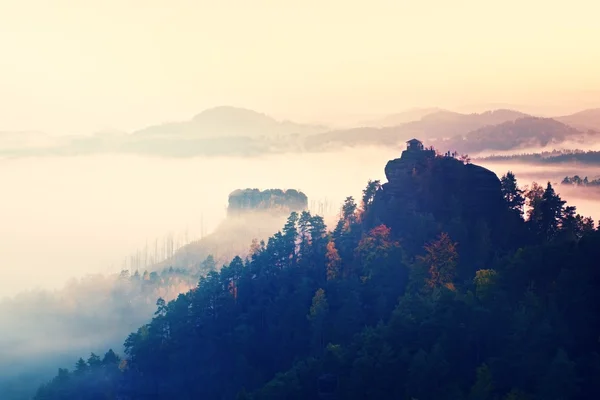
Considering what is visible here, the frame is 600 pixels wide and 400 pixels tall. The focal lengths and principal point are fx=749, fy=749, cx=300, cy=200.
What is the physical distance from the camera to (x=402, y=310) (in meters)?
77.7

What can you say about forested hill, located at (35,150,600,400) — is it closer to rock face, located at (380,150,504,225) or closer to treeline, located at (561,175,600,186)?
rock face, located at (380,150,504,225)

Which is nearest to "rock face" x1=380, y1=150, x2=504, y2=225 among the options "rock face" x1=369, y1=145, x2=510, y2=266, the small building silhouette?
"rock face" x1=369, y1=145, x2=510, y2=266

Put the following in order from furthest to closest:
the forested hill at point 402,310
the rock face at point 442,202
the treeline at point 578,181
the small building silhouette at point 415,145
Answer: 1. the treeline at point 578,181
2. the small building silhouette at point 415,145
3. the rock face at point 442,202
4. the forested hill at point 402,310

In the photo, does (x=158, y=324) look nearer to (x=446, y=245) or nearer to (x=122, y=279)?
(x=446, y=245)

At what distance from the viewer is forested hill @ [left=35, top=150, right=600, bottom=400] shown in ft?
221

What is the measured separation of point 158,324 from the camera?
108 meters

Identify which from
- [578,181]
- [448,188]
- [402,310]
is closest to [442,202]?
[448,188]

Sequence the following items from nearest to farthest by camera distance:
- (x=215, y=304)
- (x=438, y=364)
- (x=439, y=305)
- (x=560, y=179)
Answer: (x=438, y=364) → (x=439, y=305) → (x=215, y=304) → (x=560, y=179)

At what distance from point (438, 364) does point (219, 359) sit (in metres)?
38.9

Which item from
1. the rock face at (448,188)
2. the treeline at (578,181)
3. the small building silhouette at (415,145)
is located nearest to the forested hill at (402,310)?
the rock face at (448,188)

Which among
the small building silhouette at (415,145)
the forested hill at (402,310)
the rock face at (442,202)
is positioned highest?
the small building silhouette at (415,145)

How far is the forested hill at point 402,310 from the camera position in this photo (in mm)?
67500

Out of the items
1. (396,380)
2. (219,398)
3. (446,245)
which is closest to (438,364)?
(396,380)

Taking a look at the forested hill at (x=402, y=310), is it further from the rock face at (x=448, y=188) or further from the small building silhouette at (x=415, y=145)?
the small building silhouette at (x=415, y=145)
